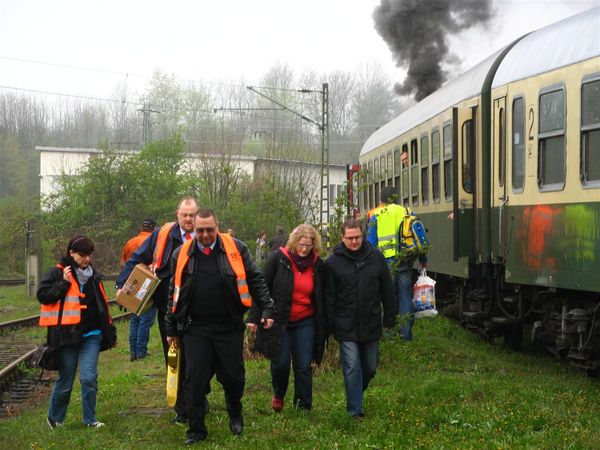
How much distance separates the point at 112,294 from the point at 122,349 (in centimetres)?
1242

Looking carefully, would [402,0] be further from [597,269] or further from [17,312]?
[597,269]

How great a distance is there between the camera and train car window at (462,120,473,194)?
1316 cm

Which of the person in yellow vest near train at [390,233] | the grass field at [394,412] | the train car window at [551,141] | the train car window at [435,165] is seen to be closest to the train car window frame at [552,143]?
the train car window at [551,141]

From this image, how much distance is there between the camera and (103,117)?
246 feet

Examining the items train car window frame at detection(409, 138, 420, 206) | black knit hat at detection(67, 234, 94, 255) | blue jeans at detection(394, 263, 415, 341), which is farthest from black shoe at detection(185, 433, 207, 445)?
train car window frame at detection(409, 138, 420, 206)

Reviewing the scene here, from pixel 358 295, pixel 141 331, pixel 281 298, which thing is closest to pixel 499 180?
pixel 358 295

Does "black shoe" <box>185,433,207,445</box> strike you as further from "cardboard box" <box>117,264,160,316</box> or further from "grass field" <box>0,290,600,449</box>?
"cardboard box" <box>117,264,160,316</box>

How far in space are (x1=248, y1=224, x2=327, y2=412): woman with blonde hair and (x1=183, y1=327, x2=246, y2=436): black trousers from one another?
1.74 ft

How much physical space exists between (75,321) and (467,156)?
6.27m

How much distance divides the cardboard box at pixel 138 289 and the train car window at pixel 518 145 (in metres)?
4.50

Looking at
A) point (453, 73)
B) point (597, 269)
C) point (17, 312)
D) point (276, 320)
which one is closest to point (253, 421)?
point (276, 320)

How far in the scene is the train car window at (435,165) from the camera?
15180 mm

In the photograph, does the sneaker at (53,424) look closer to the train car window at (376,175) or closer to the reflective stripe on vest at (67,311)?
the reflective stripe on vest at (67,311)

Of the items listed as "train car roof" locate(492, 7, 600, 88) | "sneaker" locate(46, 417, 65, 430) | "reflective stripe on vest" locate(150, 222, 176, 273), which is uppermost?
"train car roof" locate(492, 7, 600, 88)
